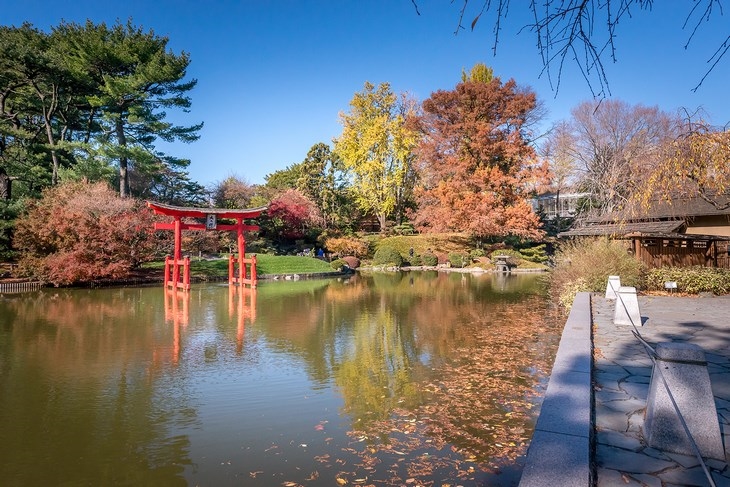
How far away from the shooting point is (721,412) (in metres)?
3.64

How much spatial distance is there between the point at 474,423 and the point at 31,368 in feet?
21.2

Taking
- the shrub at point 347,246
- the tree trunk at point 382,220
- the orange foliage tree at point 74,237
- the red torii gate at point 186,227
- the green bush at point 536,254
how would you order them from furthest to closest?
the tree trunk at point 382,220
the shrub at point 347,246
the green bush at point 536,254
the red torii gate at point 186,227
the orange foliage tree at point 74,237

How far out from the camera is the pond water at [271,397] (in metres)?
3.80

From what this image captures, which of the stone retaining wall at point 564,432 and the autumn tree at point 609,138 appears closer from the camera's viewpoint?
the stone retaining wall at point 564,432

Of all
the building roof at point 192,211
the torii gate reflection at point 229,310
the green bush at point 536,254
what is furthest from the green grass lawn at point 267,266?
the green bush at point 536,254

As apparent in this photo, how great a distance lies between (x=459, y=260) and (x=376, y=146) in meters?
10.7

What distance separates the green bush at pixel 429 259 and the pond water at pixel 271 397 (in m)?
18.5

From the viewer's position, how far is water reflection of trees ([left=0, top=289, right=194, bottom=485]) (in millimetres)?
3795

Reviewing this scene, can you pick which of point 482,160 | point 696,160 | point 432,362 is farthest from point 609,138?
point 432,362

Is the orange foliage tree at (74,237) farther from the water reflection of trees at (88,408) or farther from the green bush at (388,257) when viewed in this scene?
the green bush at (388,257)

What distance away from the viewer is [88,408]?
17.0ft

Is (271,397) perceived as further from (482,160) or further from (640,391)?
(482,160)

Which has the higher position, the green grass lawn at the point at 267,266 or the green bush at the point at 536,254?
the green bush at the point at 536,254

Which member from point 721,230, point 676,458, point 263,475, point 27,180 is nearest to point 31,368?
point 263,475
